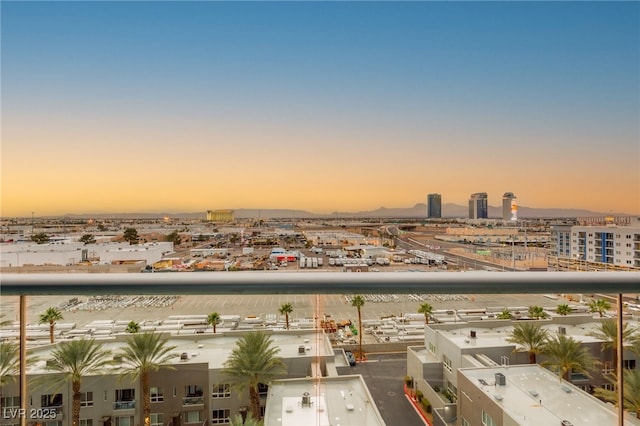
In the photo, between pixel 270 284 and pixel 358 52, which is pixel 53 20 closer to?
pixel 358 52

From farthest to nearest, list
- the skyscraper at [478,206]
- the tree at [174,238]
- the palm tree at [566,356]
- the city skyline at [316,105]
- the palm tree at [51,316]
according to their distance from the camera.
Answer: the skyscraper at [478,206]
the city skyline at [316,105]
the tree at [174,238]
the palm tree at [566,356]
the palm tree at [51,316]

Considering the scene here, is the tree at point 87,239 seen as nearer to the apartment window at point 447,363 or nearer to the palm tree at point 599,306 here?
the apartment window at point 447,363

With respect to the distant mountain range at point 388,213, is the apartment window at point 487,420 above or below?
below

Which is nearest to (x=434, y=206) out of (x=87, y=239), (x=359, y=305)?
(x=87, y=239)

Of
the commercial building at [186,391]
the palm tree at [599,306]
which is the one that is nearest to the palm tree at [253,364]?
the commercial building at [186,391]

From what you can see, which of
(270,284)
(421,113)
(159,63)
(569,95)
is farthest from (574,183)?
(270,284)

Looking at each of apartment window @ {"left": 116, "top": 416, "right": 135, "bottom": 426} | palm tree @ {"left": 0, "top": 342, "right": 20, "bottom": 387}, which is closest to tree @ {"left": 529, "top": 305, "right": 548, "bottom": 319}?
apartment window @ {"left": 116, "top": 416, "right": 135, "bottom": 426}
